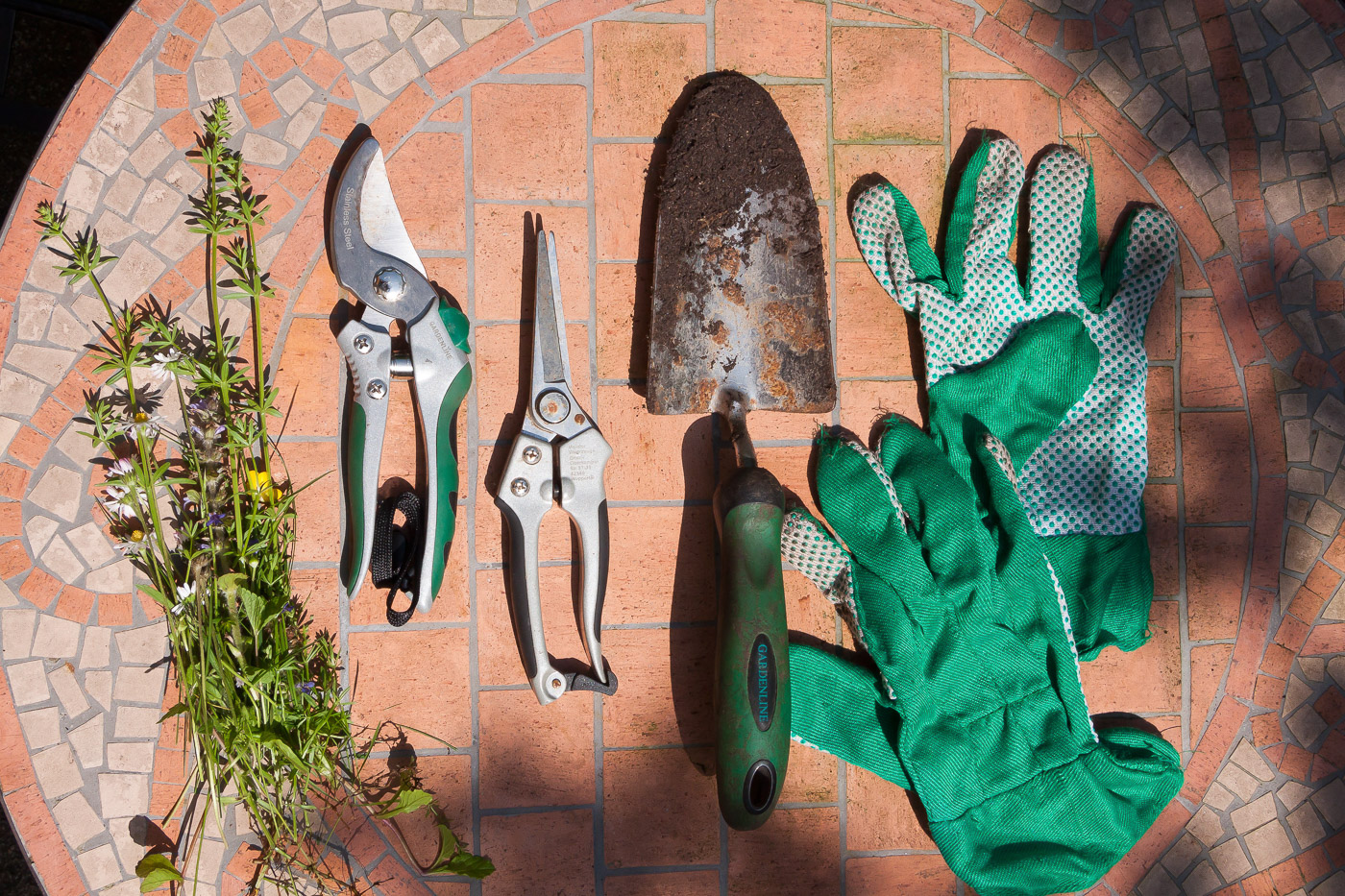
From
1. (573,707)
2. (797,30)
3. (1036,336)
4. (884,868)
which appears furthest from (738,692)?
(797,30)

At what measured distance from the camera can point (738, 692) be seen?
1.34 m

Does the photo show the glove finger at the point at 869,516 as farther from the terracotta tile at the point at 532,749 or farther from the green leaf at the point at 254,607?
the green leaf at the point at 254,607

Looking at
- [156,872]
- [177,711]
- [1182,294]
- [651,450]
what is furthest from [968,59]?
[156,872]

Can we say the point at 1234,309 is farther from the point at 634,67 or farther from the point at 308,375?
the point at 308,375

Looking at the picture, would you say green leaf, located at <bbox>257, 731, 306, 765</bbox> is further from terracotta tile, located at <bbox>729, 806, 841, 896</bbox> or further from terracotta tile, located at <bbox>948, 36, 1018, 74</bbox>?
terracotta tile, located at <bbox>948, 36, 1018, 74</bbox>

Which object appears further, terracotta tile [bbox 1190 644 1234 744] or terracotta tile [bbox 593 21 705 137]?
terracotta tile [bbox 1190 644 1234 744]

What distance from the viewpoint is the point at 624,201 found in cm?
152

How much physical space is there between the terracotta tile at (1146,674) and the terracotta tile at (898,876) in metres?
0.45

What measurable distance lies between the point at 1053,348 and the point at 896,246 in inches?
14.0

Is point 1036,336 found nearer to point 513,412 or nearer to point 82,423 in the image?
point 513,412

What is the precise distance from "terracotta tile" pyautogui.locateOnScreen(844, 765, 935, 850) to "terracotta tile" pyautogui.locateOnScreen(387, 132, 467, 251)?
1321mm

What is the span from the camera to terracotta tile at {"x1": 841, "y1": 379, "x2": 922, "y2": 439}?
1.57m

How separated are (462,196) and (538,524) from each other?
63 cm

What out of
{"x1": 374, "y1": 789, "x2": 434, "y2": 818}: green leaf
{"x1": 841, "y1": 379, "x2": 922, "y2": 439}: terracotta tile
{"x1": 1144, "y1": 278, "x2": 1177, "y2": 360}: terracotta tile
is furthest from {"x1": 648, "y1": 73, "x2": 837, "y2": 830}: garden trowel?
{"x1": 1144, "y1": 278, "x2": 1177, "y2": 360}: terracotta tile
